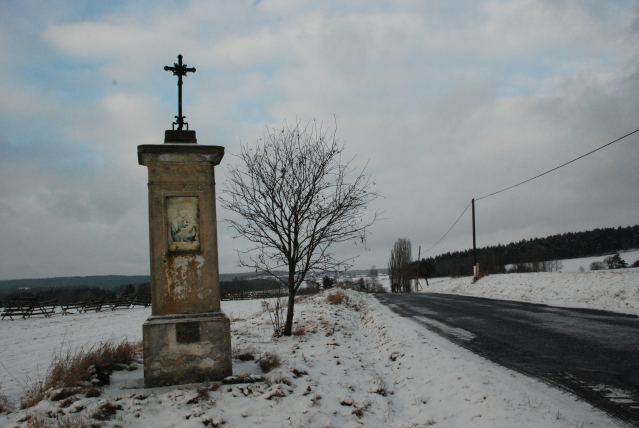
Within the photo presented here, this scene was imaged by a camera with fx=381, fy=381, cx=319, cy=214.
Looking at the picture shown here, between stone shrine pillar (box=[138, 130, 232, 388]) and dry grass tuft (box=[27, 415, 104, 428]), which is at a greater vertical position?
stone shrine pillar (box=[138, 130, 232, 388])

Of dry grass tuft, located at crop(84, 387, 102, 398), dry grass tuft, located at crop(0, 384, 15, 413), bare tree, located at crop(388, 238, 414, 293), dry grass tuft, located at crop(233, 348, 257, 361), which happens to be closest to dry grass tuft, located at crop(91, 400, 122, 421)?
dry grass tuft, located at crop(84, 387, 102, 398)

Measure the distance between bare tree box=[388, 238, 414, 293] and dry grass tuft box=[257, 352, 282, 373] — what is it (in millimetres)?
54207

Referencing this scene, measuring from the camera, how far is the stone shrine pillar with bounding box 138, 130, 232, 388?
4.62 m

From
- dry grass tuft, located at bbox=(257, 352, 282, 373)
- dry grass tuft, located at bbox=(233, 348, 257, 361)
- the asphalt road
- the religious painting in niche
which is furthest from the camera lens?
dry grass tuft, located at bbox=(233, 348, 257, 361)

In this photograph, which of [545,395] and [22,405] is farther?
[545,395]

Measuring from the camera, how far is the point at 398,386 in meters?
5.21

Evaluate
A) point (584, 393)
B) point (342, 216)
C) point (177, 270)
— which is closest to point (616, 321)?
point (584, 393)

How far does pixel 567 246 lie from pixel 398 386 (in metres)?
86.2

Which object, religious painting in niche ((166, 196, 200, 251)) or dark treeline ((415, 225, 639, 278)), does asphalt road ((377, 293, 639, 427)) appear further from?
dark treeline ((415, 225, 639, 278))

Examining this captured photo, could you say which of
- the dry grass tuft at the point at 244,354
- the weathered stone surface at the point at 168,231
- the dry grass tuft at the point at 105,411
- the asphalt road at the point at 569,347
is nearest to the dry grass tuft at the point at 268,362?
the dry grass tuft at the point at 244,354

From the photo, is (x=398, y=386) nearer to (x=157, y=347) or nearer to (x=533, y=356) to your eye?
(x=533, y=356)

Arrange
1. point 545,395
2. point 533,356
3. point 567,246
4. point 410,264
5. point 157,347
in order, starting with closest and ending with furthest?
point 545,395 < point 157,347 < point 533,356 < point 410,264 < point 567,246

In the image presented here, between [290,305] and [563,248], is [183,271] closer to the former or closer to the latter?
[290,305]

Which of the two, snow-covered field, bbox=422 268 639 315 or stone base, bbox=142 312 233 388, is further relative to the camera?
snow-covered field, bbox=422 268 639 315
